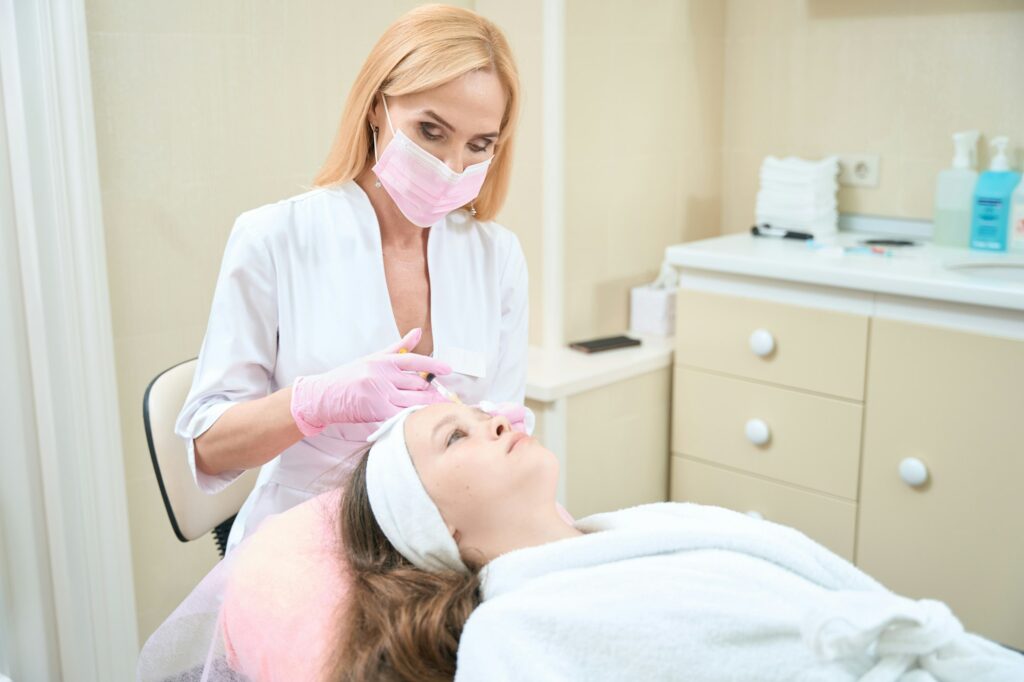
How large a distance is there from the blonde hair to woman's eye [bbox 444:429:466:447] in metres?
0.50

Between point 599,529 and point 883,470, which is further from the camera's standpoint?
point 883,470

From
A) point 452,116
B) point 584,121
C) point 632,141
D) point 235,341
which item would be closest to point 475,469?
point 235,341

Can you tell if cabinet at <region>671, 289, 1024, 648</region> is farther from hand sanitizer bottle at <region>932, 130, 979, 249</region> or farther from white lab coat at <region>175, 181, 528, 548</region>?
white lab coat at <region>175, 181, 528, 548</region>

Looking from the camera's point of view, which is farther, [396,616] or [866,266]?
[866,266]

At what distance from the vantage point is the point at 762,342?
250 centimetres

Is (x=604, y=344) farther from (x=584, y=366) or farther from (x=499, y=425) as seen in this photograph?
(x=499, y=425)

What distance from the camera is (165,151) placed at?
208 cm

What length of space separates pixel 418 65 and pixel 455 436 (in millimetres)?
540

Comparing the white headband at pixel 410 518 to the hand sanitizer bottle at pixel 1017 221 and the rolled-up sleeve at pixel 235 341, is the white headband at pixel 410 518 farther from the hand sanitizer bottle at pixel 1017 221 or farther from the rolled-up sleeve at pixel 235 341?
the hand sanitizer bottle at pixel 1017 221

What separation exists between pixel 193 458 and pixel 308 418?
200 mm

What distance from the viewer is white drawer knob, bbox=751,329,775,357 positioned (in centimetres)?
249

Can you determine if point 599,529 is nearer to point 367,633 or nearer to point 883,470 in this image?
point 367,633

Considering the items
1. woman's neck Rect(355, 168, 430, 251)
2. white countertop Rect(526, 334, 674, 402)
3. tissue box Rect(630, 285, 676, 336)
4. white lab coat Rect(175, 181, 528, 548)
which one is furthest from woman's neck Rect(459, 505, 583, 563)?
tissue box Rect(630, 285, 676, 336)

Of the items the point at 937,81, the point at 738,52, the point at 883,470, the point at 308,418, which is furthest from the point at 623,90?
the point at 308,418
